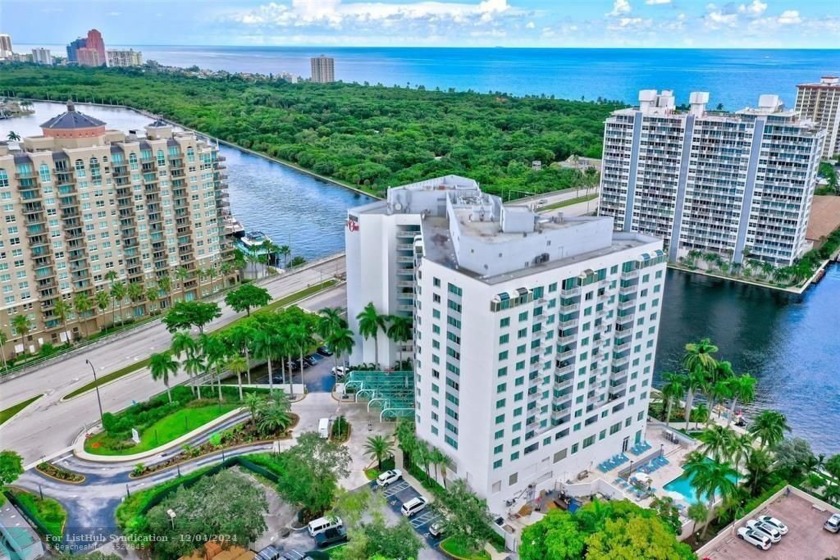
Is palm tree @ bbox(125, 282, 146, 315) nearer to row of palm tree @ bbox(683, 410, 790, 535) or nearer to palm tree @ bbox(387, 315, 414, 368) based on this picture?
palm tree @ bbox(387, 315, 414, 368)

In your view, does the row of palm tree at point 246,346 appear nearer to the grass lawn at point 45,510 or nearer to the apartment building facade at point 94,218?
the grass lawn at point 45,510

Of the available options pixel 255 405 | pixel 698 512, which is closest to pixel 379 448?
pixel 255 405

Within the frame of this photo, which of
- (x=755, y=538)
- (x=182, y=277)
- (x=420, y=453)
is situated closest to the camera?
(x=755, y=538)

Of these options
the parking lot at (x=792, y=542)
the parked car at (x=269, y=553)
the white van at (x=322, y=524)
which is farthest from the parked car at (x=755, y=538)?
the parked car at (x=269, y=553)

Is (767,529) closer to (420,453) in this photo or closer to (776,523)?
(776,523)

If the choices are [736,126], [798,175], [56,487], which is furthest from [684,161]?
[56,487]

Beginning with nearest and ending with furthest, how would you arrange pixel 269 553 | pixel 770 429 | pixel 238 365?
pixel 269 553 < pixel 770 429 < pixel 238 365
